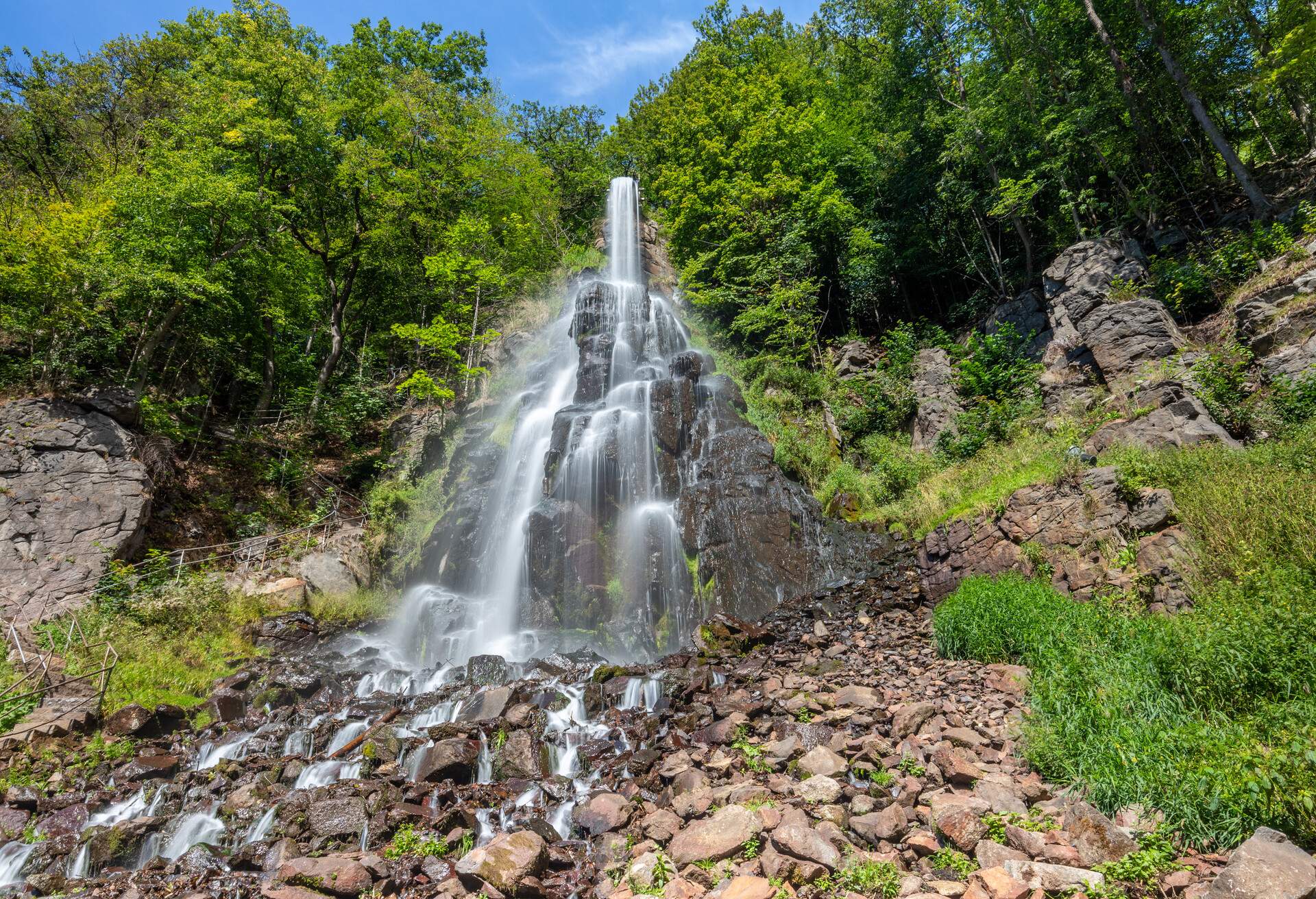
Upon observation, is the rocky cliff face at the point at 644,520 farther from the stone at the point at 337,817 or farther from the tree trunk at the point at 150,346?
the tree trunk at the point at 150,346

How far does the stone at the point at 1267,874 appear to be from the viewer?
8.79ft

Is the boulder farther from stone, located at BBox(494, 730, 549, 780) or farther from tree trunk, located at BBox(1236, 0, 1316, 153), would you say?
tree trunk, located at BBox(1236, 0, 1316, 153)

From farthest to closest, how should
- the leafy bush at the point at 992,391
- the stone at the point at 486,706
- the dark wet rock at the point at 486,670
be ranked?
the leafy bush at the point at 992,391
the dark wet rock at the point at 486,670
the stone at the point at 486,706

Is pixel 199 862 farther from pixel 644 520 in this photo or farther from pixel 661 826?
pixel 644 520

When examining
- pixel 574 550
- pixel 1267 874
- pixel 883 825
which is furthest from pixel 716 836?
pixel 574 550

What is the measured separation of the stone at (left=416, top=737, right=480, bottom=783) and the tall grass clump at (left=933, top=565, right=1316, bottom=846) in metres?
6.56

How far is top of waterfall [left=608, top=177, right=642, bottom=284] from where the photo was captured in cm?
2908

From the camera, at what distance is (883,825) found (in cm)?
427

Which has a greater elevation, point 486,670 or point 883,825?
point 486,670

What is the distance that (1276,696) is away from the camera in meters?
4.38

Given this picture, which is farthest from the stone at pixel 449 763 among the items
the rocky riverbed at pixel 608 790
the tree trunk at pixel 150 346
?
the tree trunk at pixel 150 346

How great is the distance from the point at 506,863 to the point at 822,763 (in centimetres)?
321

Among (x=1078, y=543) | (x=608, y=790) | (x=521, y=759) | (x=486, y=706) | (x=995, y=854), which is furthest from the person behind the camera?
(x=1078, y=543)

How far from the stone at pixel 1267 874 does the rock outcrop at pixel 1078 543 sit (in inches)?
198
